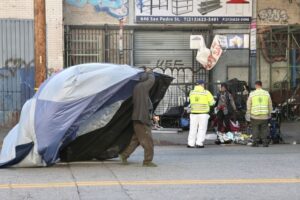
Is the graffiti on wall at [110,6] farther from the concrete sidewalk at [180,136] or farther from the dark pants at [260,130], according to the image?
the dark pants at [260,130]

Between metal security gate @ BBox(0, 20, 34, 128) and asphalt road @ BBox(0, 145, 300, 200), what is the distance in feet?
24.7

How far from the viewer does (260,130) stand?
585 inches

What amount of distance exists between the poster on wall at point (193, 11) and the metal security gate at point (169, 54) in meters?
0.53

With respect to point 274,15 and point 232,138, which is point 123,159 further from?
point 274,15

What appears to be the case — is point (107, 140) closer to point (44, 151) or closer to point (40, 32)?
point (44, 151)

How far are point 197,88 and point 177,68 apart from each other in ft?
17.2

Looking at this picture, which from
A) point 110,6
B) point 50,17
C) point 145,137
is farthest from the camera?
point 110,6

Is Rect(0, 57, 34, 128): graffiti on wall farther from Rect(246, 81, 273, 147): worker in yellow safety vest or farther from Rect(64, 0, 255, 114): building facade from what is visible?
Rect(246, 81, 273, 147): worker in yellow safety vest

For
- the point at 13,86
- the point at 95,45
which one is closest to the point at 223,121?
the point at 95,45

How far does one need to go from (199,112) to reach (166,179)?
573 cm

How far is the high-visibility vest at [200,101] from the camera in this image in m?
14.4

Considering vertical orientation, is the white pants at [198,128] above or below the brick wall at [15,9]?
below

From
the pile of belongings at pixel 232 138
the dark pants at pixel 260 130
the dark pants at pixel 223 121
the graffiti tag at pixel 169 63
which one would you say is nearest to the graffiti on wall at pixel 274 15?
the graffiti tag at pixel 169 63

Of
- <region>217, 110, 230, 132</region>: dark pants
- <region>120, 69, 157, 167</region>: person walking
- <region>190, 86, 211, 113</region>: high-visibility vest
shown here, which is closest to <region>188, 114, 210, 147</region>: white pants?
<region>190, 86, 211, 113</region>: high-visibility vest
